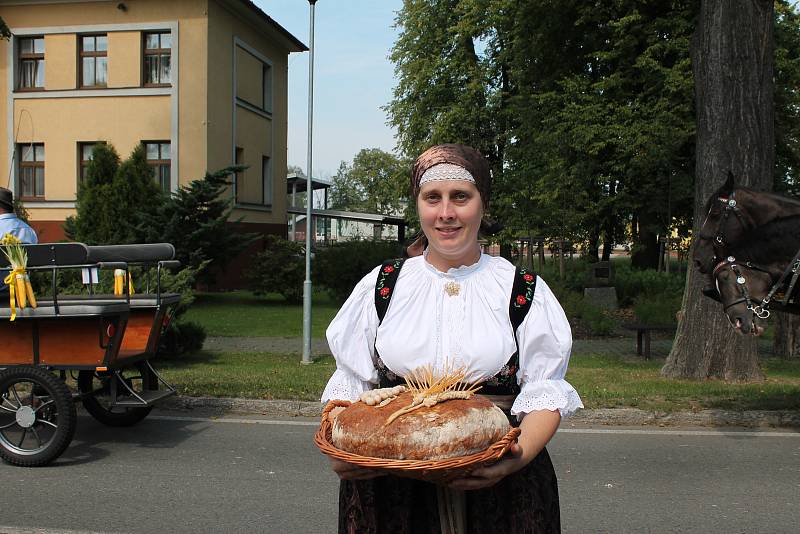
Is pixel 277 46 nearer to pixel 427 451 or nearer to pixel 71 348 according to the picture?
pixel 71 348

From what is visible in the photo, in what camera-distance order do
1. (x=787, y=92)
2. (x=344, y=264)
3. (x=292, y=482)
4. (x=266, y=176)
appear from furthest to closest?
(x=266, y=176)
(x=787, y=92)
(x=344, y=264)
(x=292, y=482)

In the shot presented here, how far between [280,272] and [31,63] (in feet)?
39.9

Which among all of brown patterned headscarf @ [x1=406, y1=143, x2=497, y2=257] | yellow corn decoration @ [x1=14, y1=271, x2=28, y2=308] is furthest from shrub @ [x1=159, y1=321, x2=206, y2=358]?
brown patterned headscarf @ [x1=406, y1=143, x2=497, y2=257]

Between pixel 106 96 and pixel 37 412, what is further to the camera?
pixel 106 96

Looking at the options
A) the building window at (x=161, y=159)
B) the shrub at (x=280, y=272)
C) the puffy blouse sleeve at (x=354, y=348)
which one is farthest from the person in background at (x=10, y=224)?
the building window at (x=161, y=159)

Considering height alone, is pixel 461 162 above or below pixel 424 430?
above

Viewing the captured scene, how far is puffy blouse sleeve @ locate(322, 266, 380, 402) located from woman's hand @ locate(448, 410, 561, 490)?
51 cm

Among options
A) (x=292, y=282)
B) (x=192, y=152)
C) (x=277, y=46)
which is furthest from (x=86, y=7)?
(x=292, y=282)

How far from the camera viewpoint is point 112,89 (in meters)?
25.6

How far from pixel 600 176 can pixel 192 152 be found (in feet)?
42.8

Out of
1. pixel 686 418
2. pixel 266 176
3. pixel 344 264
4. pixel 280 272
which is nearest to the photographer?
pixel 686 418

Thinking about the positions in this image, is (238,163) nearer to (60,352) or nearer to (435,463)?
(60,352)

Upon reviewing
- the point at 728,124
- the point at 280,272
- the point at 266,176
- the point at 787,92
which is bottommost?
the point at 280,272

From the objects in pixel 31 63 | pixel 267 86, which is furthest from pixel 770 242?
pixel 267 86
